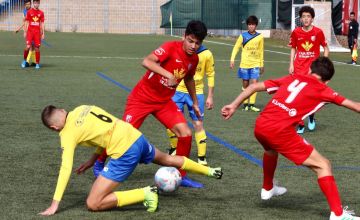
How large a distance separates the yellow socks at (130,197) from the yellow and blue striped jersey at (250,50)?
924cm

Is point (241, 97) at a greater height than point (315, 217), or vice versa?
point (241, 97)

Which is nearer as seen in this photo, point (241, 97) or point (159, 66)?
point (241, 97)

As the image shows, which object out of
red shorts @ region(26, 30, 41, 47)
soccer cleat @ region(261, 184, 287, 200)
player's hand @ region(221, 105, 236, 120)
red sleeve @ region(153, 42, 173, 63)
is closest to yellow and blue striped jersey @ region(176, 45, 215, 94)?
red sleeve @ region(153, 42, 173, 63)

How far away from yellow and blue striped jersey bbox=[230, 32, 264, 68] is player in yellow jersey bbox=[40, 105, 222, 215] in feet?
30.1

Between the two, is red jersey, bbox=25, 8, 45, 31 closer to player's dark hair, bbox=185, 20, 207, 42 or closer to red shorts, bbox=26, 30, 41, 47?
red shorts, bbox=26, 30, 41, 47

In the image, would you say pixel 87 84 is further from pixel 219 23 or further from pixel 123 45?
pixel 219 23

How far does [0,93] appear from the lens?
17891 mm

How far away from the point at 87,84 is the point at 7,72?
A: 11.8 feet

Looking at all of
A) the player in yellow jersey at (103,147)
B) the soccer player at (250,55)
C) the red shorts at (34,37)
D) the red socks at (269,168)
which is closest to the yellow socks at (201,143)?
the red socks at (269,168)

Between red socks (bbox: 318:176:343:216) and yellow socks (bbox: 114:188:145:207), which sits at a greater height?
red socks (bbox: 318:176:343:216)

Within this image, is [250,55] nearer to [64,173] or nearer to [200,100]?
[200,100]

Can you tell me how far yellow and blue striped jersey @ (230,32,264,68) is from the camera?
16.8 meters

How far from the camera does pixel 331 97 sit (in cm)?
741

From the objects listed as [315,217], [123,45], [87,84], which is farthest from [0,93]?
[123,45]
